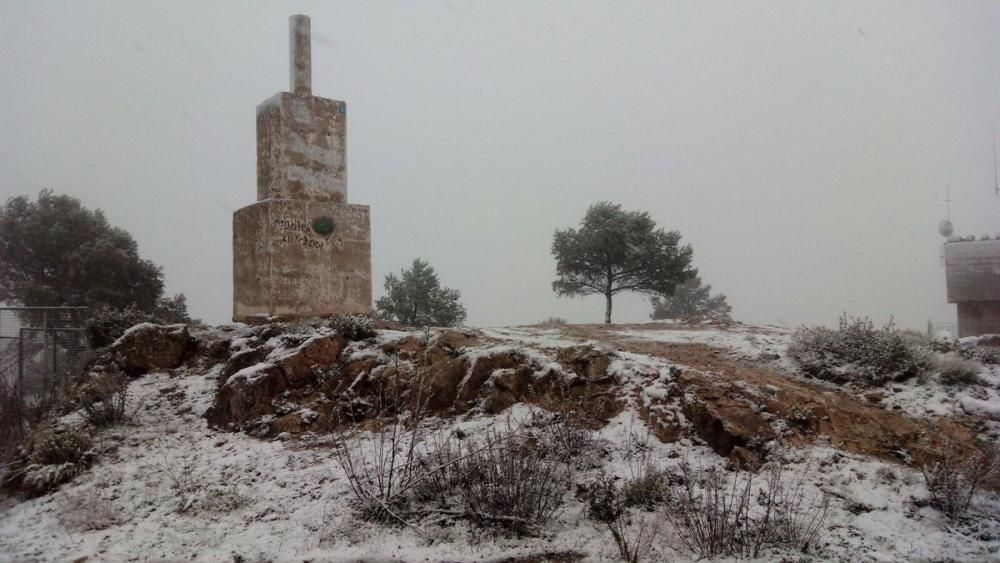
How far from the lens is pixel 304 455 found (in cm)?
697

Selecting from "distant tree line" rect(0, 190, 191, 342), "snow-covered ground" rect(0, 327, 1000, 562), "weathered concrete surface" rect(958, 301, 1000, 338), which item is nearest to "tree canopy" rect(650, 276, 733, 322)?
"weathered concrete surface" rect(958, 301, 1000, 338)

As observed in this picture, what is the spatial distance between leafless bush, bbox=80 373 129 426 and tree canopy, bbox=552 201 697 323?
17964mm

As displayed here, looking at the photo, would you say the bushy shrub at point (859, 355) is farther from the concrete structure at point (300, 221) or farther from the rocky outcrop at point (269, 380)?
the concrete structure at point (300, 221)

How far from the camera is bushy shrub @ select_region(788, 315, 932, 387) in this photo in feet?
24.6

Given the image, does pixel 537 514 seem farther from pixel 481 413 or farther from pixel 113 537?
pixel 113 537

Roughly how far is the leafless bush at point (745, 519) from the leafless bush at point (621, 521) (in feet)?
0.72

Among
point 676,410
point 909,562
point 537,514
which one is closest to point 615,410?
point 676,410

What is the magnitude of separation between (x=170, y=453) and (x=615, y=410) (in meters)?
5.22

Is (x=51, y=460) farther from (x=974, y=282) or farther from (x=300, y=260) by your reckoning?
(x=974, y=282)

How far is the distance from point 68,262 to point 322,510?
21.3 m

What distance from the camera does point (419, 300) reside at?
24688mm

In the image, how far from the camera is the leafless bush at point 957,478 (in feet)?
17.0

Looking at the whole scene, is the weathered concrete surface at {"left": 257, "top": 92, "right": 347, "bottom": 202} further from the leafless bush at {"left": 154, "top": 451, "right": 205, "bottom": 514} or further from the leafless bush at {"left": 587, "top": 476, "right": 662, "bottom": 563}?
the leafless bush at {"left": 587, "top": 476, "right": 662, "bottom": 563}

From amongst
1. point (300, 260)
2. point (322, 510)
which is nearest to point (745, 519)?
point (322, 510)
